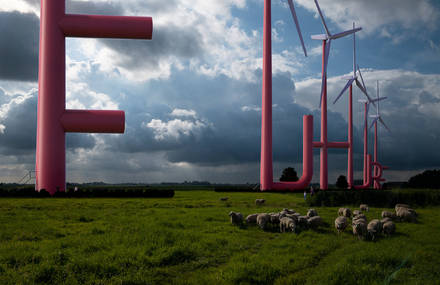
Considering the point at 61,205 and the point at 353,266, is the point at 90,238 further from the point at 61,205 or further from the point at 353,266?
the point at 61,205

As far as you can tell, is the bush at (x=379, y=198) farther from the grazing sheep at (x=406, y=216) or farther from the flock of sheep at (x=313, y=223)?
the flock of sheep at (x=313, y=223)

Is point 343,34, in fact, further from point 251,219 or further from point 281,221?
point 281,221

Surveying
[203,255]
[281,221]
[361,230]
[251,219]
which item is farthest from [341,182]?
[203,255]

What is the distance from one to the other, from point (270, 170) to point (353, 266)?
35079mm

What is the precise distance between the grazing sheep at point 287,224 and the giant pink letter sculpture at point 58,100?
16.8 metres

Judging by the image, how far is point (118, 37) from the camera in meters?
26.8

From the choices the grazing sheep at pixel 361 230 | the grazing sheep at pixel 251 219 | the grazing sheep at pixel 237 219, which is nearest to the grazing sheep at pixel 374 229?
the grazing sheep at pixel 361 230

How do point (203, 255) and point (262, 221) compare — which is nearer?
point (203, 255)

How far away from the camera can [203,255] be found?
31.8 ft

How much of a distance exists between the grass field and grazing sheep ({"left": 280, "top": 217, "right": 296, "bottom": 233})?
0.38 m

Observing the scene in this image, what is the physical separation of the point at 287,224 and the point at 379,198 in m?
16.7

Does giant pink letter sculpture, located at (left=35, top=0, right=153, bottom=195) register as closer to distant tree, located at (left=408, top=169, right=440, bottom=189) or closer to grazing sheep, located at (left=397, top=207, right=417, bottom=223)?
grazing sheep, located at (left=397, top=207, right=417, bottom=223)

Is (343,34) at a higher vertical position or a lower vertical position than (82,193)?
higher

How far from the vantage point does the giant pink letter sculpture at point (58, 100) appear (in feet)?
87.6
